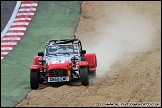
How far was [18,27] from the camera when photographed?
26.1 meters

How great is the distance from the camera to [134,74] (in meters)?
18.0

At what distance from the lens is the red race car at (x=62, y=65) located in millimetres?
16875

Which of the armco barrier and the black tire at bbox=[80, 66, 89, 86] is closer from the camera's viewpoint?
the black tire at bbox=[80, 66, 89, 86]

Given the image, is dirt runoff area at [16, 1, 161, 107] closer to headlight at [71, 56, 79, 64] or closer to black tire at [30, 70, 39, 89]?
black tire at [30, 70, 39, 89]

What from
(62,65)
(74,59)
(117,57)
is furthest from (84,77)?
(117,57)

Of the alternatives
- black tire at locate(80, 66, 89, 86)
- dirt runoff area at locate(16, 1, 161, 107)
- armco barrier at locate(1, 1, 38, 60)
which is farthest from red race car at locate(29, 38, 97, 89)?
armco barrier at locate(1, 1, 38, 60)

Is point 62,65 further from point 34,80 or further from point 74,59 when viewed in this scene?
point 34,80

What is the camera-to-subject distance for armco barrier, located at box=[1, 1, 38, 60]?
23806 millimetres

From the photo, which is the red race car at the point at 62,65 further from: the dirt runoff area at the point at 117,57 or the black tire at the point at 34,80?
the dirt runoff area at the point at 117,57

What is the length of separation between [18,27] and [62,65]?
974 cm

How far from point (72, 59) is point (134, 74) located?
2373mm

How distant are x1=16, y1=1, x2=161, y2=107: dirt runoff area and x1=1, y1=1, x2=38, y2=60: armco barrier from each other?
9.50ft

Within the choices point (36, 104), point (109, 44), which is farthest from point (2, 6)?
point (36, 104)

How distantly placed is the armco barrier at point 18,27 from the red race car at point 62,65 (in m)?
4.49
